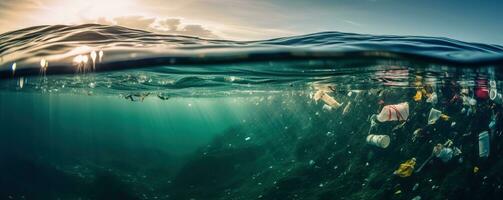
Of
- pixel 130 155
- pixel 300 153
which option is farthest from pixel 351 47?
pixel 130 155

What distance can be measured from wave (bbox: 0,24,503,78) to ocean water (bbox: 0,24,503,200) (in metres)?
0.04

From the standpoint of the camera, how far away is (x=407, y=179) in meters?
14.7

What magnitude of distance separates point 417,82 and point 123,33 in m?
13.8

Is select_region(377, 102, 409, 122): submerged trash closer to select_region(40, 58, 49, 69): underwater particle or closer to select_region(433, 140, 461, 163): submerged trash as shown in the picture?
select_region(433, 140, 461, 163): submerged trash

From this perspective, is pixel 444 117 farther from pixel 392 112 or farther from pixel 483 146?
pixel 392 112

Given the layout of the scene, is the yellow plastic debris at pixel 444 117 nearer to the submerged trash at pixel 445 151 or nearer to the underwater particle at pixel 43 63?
the submerged trash at pixel 445 151

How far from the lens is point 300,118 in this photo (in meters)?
26.7

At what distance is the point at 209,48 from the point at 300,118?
18050 mm

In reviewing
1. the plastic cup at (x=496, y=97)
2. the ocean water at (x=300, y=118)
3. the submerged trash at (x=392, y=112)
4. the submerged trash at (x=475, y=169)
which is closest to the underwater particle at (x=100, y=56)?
the ocean water at (x=300, y=118)

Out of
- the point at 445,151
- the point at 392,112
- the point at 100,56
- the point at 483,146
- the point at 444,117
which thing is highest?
the point at 100,56

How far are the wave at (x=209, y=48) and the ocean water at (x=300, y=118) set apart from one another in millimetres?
38

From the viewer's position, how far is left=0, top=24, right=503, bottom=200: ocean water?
10.0m

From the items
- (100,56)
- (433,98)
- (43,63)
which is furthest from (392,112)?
(43,63)

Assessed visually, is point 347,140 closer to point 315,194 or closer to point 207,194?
point 315,194
